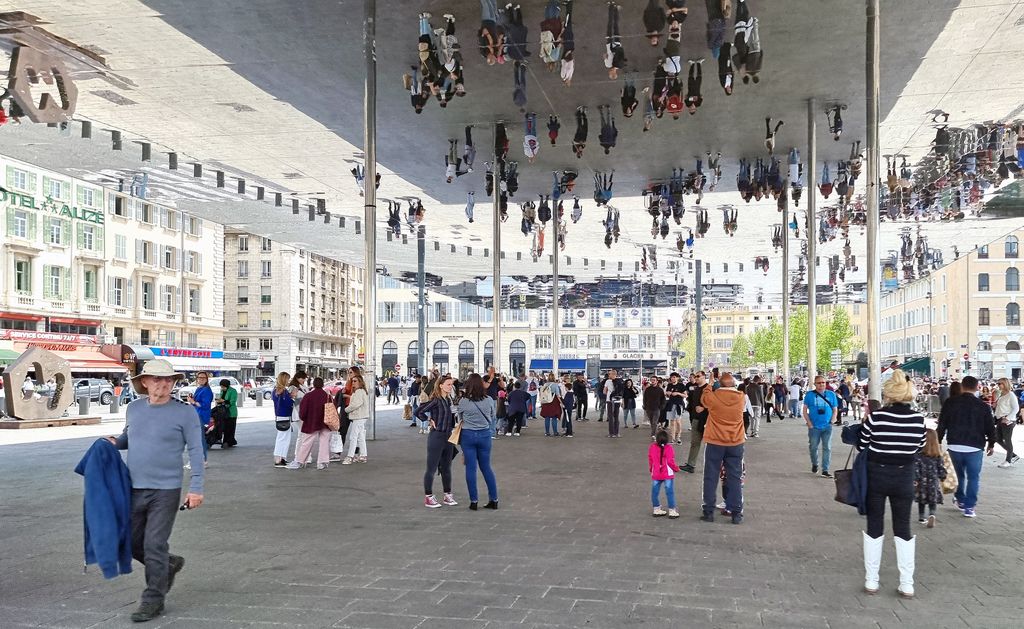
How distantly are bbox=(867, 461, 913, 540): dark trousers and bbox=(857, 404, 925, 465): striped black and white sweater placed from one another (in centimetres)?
6

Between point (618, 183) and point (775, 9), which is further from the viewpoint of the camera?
point (618, 183)

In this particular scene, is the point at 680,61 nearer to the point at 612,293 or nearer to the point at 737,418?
the point at 737,418

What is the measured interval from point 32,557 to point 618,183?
66.4ft

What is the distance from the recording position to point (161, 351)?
53.4 meters

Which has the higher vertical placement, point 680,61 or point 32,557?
point 680,61

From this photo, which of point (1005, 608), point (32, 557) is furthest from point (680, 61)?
point (32, 557)

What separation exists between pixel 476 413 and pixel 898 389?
4674 mm

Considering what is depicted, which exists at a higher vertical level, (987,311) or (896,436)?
(987,311)

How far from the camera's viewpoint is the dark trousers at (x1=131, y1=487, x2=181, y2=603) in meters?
5.62

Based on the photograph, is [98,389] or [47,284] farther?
[47,284]

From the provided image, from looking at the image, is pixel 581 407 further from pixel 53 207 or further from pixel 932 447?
pixel 53 207

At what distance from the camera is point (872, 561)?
20.7ft

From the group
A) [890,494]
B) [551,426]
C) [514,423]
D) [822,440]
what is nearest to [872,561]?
[890,494]

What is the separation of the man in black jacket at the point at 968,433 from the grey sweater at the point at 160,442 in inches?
302
